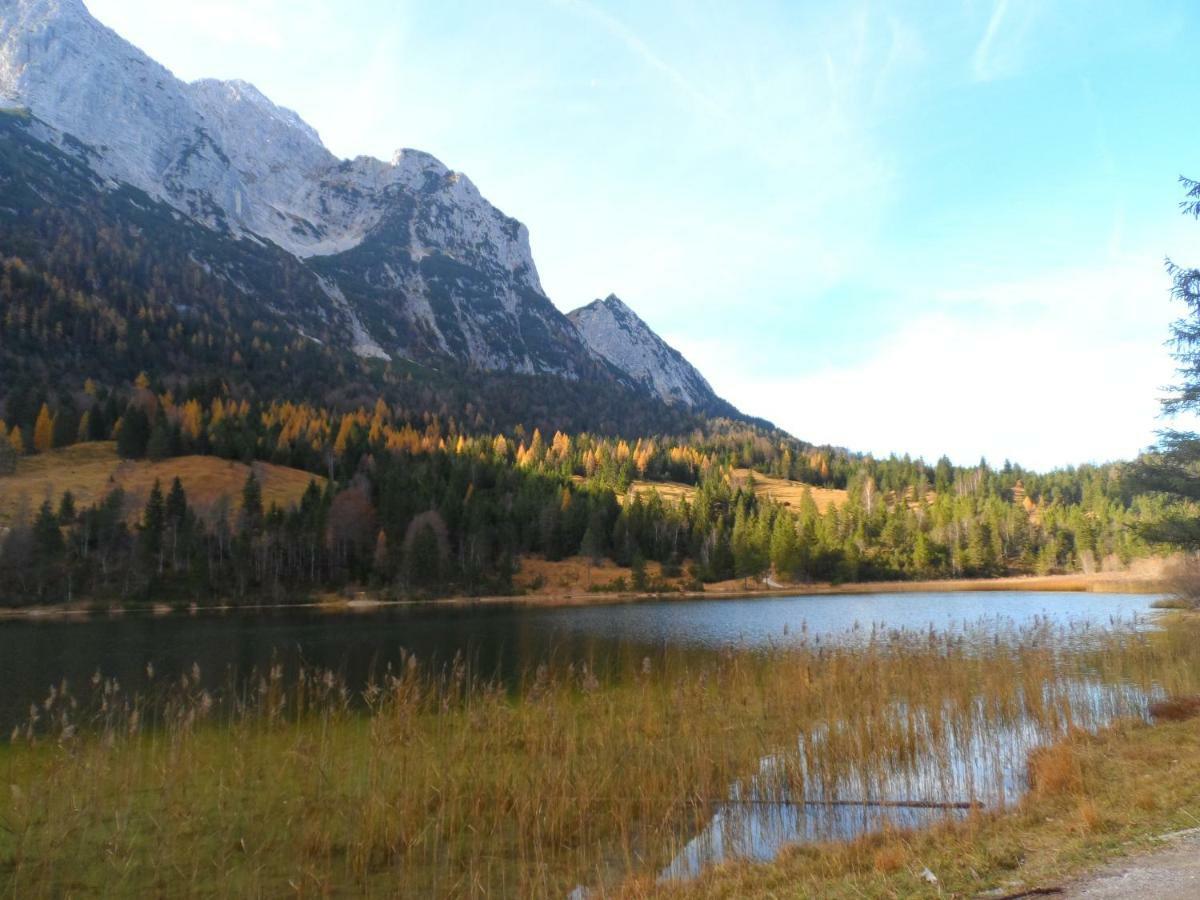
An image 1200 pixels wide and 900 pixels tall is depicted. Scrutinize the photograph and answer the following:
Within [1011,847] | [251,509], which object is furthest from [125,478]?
[1011,847]

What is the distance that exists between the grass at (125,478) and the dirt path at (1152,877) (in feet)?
354

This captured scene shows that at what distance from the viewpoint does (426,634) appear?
48219 mm

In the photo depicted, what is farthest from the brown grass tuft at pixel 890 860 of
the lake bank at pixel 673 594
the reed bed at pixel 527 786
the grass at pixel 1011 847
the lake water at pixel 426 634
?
the lake bank at pixel 673 594

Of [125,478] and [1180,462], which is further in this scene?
[125,478]

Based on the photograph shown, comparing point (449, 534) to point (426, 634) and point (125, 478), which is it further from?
point (426, 634)

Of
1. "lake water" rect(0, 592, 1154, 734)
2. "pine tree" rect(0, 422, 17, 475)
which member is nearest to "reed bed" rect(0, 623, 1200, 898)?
"lake water" rect(0, 592, 1154, 734)

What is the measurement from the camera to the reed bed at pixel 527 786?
35.8 feet

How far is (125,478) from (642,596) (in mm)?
80738

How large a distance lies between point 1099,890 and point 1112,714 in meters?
14.1

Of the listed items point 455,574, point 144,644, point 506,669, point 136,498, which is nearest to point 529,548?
point 455,574

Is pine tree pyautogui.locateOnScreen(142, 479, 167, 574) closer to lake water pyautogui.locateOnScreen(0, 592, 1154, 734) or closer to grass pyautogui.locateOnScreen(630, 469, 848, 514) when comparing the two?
lake water pyautogui.locateOnScreen(0, 592, 1154, 734)

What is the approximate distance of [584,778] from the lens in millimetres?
13172

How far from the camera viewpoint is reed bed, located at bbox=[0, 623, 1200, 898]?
35.8 feet

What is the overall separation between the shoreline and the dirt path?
75.4 m
